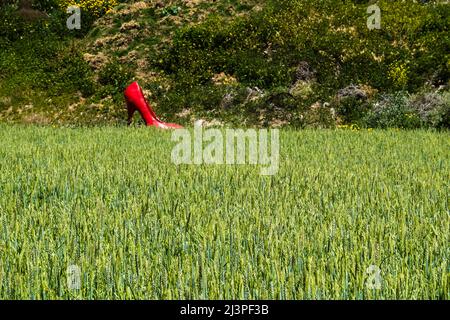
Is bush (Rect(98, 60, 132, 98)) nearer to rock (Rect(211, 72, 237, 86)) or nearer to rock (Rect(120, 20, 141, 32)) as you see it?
rock (Rect(120, 20, 141, 32))

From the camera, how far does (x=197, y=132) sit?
1148 centimetres

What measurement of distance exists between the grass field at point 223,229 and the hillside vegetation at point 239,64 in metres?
8.06

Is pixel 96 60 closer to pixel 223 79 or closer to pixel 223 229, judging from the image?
pixel 223 79

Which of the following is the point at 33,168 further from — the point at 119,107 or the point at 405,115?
the point at 119,107

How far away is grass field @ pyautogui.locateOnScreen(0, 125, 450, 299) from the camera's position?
2590mm

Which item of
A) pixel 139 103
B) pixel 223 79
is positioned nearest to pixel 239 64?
pixel 223 79

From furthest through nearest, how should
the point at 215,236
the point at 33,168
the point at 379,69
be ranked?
the point at 379,69, the point at 33,168, the point at 215,236

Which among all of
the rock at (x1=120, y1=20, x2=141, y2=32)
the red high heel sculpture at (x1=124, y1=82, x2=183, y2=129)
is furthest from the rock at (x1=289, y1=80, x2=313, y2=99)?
the rock at (x1=120, y1=20, x2=141, y2=32)

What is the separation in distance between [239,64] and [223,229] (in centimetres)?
1488

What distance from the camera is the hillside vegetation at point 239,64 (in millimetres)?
15609

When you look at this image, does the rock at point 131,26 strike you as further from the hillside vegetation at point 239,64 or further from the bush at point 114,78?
the bush at point 114,78
